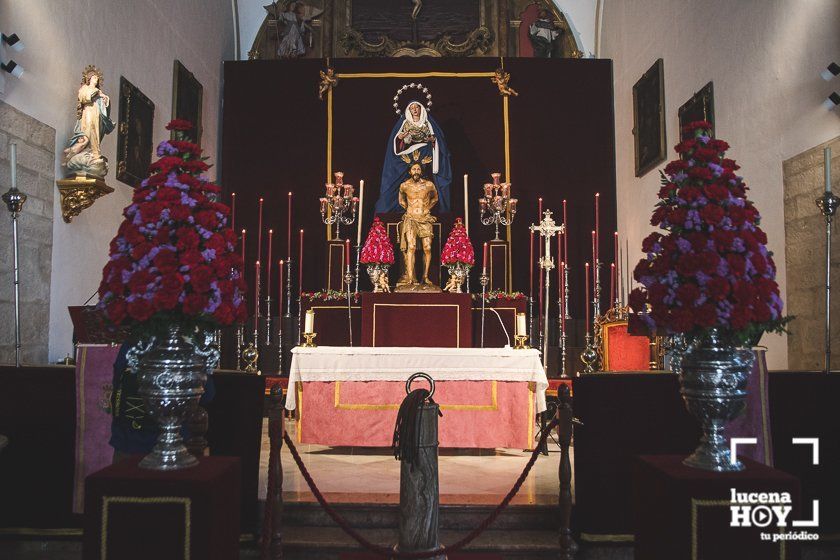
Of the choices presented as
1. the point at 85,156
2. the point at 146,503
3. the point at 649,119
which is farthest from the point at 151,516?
the point at 649,119

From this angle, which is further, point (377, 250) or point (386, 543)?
point (377, 250)

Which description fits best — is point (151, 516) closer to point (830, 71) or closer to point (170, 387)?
point (170, 387)

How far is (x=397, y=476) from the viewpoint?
17.9ft

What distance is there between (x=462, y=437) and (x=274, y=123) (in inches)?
256

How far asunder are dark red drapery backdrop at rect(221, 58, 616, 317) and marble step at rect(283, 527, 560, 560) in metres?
6.38

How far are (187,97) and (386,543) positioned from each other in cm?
725

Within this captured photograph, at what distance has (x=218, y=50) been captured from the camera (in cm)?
1075

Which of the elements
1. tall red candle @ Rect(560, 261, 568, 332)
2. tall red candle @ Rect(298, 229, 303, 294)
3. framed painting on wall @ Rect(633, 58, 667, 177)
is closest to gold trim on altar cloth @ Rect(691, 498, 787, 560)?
tall red candle @ Rect(560, 261, 568, 332)

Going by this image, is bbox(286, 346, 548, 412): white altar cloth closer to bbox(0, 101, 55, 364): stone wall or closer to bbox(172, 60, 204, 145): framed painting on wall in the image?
bbox(0, 101, 55, 364): stone wall

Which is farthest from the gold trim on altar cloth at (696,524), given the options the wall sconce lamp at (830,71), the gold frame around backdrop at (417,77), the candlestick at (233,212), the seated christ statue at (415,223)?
the candlestick at (233,212)

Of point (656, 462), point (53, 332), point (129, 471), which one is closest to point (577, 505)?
point (656, 462)

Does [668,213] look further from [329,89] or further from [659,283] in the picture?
[329,89]

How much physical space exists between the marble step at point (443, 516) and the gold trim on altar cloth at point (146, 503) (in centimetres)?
186

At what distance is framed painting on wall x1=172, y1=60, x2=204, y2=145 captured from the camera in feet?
30.1
